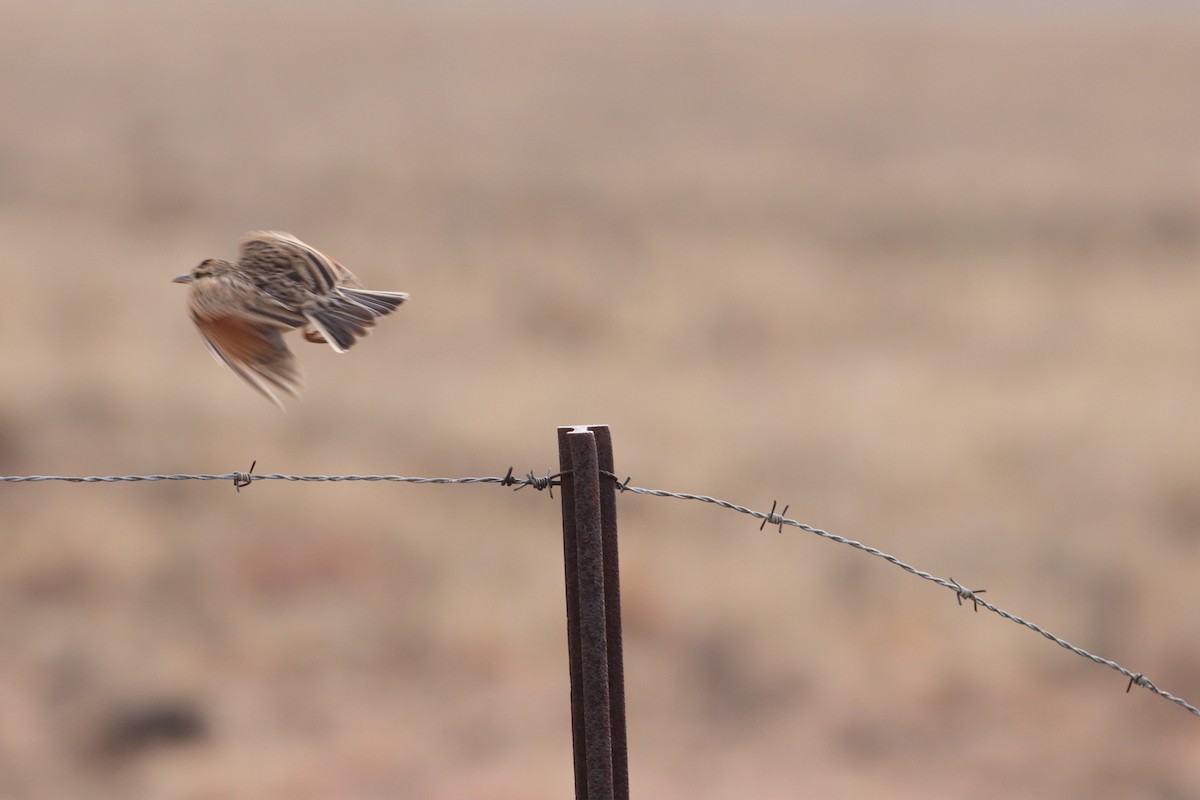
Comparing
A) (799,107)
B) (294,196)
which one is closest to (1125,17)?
(799,107)

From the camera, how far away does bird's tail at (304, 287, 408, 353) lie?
3.13m

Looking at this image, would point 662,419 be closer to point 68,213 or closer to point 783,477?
point 783,477

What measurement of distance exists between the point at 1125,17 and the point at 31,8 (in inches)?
1525

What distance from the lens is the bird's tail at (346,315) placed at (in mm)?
3127

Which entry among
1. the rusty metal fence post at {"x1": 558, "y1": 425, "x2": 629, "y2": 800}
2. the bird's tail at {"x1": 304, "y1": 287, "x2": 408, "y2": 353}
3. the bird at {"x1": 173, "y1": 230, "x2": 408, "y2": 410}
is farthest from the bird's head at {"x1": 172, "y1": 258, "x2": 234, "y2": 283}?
the rusty metal fence post at {"x1": 558, "y1": 425, "x2": 629, "y2": 800}

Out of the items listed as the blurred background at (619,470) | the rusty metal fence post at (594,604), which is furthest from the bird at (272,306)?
the blurred background at (619,470)

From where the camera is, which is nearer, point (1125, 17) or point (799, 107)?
point (799, 107)

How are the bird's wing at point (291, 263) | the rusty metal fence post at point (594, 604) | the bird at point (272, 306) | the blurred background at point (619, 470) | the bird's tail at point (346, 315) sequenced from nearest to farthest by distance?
the rusty metal fence post at point (594, 604) → the bird's tail at point (346, 315) → the bird at point (272, 306) → the bird's wing at point (291, 263) → the blurred background at point (619, 470)

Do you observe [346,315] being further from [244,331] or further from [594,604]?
[594,604]

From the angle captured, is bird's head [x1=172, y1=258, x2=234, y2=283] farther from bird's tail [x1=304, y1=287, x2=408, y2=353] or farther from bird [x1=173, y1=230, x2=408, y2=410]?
bird's tail [x1=304, y1=287, x2=408, y2=353]

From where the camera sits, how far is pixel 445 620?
365 inches

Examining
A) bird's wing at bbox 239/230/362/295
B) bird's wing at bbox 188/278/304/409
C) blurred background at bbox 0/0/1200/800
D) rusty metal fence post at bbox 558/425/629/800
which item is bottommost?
rusty metal fence post at bbox 558/425/629/800

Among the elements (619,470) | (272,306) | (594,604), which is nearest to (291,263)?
(272,306)

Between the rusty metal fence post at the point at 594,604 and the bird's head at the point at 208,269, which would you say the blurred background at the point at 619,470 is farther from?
the rusty metal fence post at the point at 594,604
